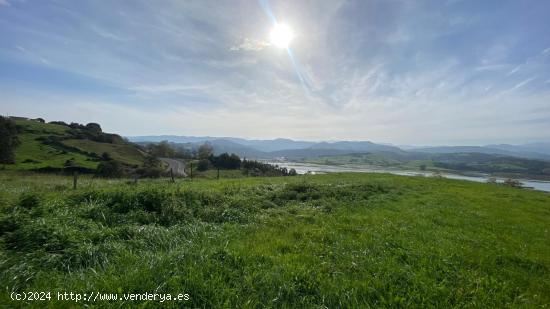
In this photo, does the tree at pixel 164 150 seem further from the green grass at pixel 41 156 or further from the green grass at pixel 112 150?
the green grass at pixel 41 156

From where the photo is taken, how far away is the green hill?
56969mm

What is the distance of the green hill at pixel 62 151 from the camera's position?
5697 cm

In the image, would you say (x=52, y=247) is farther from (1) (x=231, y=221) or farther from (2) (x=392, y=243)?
(2) (x=392, y=243)

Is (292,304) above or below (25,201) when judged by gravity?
below

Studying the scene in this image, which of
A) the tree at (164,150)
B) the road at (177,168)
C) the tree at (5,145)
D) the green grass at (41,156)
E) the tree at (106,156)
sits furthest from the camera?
the tree at (164,150)

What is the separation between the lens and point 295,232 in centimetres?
854

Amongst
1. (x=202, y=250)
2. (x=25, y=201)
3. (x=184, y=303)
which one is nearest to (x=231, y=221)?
(x=202, y=250)

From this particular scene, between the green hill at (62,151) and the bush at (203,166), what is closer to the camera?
the green hill at (62,151)

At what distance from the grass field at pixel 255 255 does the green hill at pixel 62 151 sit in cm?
5962

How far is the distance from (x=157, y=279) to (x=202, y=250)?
147 cm

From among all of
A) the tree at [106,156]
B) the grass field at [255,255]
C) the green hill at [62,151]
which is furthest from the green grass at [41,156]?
the grass field at [255,255]

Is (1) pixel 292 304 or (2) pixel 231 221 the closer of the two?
(1) pixel 292 304

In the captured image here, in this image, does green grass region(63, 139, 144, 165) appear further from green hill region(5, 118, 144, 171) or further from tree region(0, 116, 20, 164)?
tree region(0, 116, 20, 164)

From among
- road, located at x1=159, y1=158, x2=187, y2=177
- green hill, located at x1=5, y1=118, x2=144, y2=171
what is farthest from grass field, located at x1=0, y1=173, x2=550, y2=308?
green hill, located at x1=5, y1=118, x2=144, y2=171
